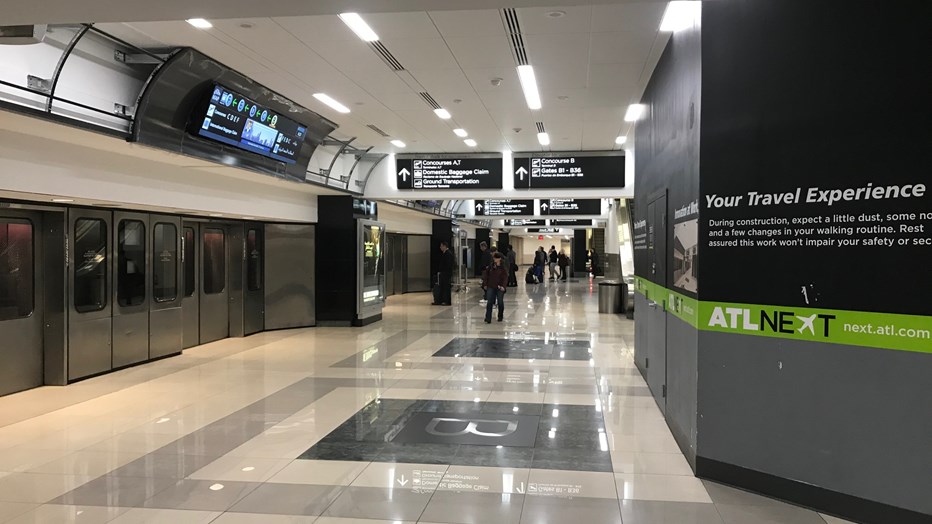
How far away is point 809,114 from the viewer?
391cm

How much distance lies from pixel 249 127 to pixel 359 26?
3.31m

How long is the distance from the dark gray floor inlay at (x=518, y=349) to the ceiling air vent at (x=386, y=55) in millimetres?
4423

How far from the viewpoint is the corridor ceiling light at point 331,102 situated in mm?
8227

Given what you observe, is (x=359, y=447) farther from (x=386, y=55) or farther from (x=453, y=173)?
(x=453, y=173)

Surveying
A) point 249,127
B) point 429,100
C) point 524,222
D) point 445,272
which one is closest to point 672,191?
point 429,100

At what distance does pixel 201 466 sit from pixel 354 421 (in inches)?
58.3

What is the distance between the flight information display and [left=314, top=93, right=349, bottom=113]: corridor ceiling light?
814 mm

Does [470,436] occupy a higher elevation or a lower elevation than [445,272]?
lower

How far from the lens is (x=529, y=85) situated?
7539mm

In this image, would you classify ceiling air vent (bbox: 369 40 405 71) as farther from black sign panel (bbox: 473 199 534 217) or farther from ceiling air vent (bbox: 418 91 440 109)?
black sign panel (bbox: 473 199 534 217)

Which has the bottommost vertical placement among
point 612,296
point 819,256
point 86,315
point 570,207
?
point 612,296

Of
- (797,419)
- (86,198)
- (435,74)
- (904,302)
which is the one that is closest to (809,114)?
(904,302)

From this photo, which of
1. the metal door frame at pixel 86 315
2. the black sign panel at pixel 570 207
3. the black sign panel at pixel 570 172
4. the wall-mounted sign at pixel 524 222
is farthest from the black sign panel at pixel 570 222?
the metal door frame at pixel 86 315

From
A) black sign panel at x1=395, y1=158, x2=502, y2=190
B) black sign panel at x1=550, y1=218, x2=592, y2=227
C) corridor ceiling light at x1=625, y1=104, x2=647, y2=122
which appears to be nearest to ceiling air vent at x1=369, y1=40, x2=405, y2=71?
corridor ceiling light at x1=625, y1=104, x2=647, y2=122
